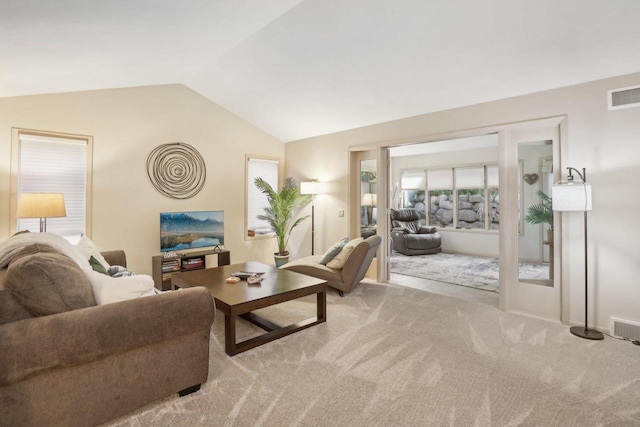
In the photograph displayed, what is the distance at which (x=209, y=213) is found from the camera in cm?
531

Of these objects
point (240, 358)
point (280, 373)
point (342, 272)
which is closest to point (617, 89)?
point (342, 272)

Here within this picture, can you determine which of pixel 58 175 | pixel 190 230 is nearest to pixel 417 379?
pixel 190 230

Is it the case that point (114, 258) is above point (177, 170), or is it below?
below

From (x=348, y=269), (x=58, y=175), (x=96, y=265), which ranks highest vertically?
(x=58, y=175)

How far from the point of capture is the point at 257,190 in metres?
6.09

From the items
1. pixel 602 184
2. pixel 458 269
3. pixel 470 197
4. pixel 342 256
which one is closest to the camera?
pixel 602 184

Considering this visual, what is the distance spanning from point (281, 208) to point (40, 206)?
10.8ft

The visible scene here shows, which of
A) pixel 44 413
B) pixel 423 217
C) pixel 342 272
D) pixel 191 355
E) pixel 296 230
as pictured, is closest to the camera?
pixel 44 413

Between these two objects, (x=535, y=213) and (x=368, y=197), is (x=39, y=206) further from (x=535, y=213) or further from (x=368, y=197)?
(x=535, y=213)

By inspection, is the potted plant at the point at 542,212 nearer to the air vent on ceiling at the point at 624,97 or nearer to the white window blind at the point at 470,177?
the air vent on ceiling at the point at 624,97

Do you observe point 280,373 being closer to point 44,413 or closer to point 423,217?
point 44,413

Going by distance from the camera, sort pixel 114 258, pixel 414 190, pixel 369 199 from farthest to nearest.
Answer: pixel 414 190 < pixel 369 199 < pixel 114 258

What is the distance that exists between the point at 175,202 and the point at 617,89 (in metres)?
5.52

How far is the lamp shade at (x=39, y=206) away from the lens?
10.7 feet
